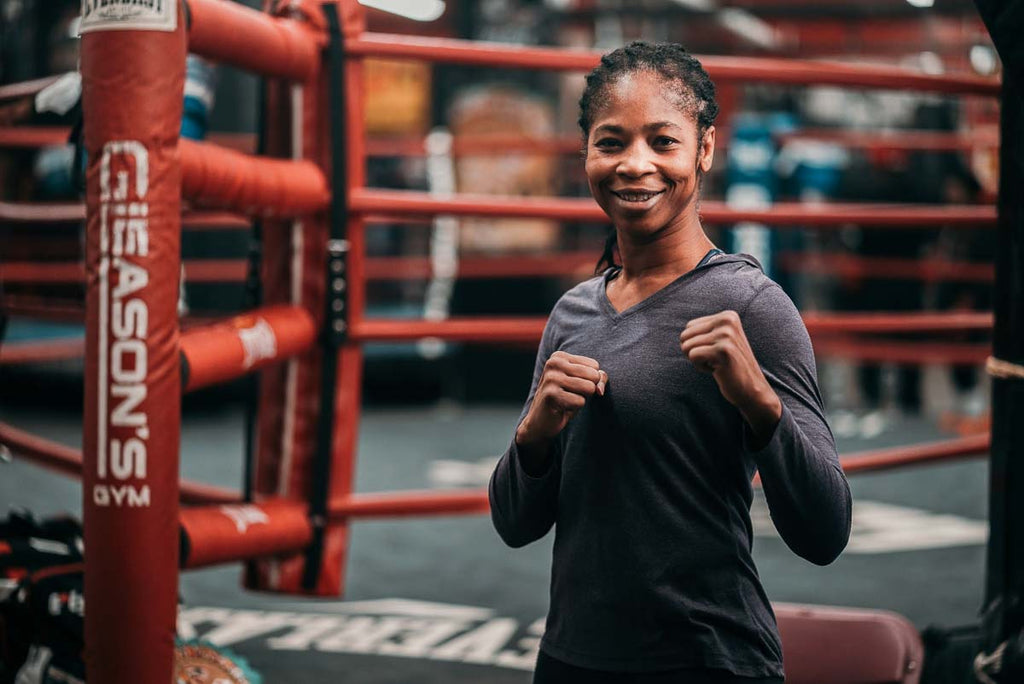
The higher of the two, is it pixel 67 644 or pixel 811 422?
pixel 811 422

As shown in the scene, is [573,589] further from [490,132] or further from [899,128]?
[899,128]

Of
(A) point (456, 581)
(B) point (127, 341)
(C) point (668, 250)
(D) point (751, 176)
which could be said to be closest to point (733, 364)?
(C) point (668, 250)

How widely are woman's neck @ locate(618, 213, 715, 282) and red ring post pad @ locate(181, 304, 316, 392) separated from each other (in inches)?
34.3

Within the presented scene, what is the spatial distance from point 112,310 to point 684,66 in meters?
0.89

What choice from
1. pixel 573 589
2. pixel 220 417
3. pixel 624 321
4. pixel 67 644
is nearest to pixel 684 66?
pixel 624 321

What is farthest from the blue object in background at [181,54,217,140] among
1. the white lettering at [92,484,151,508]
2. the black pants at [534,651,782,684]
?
the black pants at [534,651,782,684]

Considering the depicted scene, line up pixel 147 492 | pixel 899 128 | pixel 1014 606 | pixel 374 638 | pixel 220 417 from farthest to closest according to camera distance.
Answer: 1. pixel 899 128
2. pixel 220 417
3. pixel 374 638
4. pixel 1014 606
5. pixel 147 492

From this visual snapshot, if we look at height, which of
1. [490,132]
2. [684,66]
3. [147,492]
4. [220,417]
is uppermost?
[490,132]

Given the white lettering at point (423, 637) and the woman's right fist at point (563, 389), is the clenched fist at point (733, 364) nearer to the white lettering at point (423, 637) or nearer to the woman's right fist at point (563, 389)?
the woman's right fist at point (563, 389)

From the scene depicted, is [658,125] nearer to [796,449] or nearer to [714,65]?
[796,449]

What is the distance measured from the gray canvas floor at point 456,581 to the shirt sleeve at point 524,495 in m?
1.19

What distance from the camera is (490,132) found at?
8.59 metres

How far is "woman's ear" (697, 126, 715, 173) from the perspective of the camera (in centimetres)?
127

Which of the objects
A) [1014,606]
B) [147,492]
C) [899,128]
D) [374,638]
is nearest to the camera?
[147,492]
